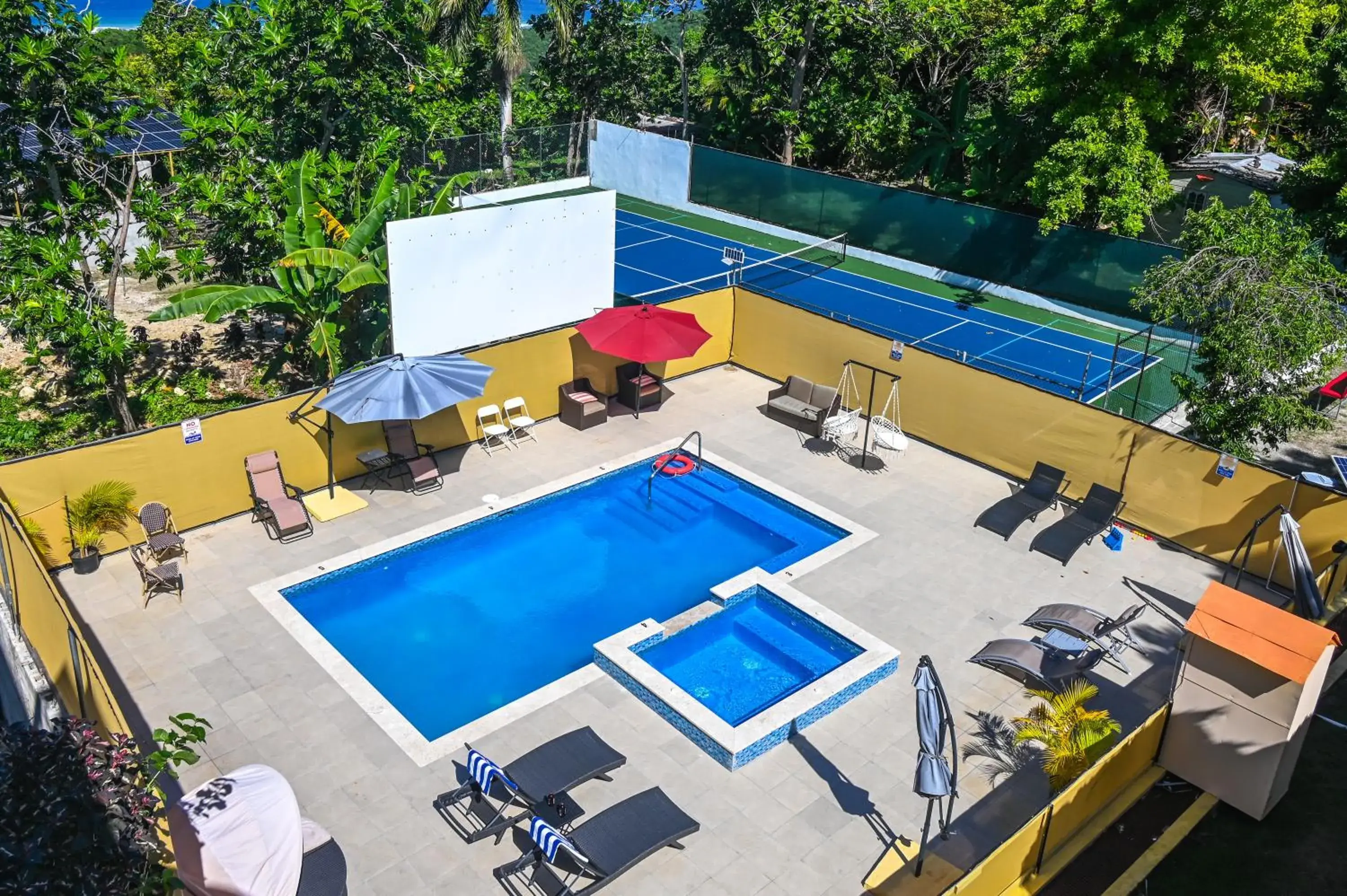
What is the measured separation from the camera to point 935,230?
103 feet

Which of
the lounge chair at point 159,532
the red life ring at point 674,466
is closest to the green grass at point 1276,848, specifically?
the red life ring at point 674,466

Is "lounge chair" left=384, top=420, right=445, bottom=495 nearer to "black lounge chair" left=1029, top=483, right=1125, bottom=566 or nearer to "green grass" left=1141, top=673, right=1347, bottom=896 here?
"black lounge chair" left=1029, top=483, right=1125, bottom=566

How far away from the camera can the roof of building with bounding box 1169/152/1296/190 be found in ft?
93.4

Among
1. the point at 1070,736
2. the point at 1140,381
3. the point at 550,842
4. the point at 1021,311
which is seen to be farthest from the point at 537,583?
the point at 1021,311

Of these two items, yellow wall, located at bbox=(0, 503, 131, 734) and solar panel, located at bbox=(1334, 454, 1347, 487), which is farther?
solar panel, located at bbox=(1334, 454, 1347, 487)

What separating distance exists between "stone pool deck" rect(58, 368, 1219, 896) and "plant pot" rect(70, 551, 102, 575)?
0.72 feet

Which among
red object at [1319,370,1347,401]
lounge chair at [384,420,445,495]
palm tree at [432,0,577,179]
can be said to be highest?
palm tree at [432,0,577,179]

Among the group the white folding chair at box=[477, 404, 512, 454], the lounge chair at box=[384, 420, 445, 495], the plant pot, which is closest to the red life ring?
the white folding chair at box=[477, 404, 512, 454]

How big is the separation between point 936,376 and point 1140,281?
11439 mm

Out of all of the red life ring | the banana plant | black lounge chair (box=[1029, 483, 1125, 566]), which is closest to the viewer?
black lounge chair (box=[1029, 483, 1125, 566])

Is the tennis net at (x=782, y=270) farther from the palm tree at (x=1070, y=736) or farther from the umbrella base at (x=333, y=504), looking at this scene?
the palm tree at (x=1070, y=736)

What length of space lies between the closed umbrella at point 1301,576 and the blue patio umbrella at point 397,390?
11421 mm

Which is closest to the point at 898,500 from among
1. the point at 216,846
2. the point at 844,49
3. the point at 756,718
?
the point at 756,718

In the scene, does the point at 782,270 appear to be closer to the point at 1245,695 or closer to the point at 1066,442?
the point at 1066,442
